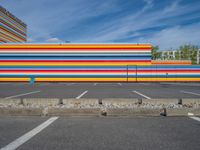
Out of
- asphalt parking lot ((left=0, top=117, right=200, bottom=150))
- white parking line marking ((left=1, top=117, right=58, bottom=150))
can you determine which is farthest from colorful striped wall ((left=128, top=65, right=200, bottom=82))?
white parking line marking ((left=1, top=117, right=58, bottom=150))

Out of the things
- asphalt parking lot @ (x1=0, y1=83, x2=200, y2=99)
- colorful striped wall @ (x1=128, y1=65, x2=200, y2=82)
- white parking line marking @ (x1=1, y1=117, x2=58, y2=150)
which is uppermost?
colorful striped wall @ (x1=128, y1=65, x2=200, y2=82)

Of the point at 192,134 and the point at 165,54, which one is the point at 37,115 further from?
the point at 165,54

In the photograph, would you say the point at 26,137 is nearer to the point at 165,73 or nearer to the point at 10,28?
the point at 165,73

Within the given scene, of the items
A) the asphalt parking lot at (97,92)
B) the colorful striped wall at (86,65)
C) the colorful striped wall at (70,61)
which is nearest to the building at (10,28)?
the colorful striped wall at (70,61)

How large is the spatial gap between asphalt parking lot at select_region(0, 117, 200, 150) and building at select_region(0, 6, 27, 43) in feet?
123

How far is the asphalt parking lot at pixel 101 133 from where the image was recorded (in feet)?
8.98

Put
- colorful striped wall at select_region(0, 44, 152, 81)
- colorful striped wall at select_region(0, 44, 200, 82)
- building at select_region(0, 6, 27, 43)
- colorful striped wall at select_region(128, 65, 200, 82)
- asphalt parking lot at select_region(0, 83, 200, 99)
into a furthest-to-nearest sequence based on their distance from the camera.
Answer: building at select_region(0, 6, 27, 43)
colorful striped wall at select_region(0, 44, 152, 81)
colorful striped wall at select_region(0, 44, 200, 82)
colorful striped wall at select_region(128, 65, 200, 82)
asphalt parking lot at select_region(0, 83, 200, 99)

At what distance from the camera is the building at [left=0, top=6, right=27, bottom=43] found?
115 ft

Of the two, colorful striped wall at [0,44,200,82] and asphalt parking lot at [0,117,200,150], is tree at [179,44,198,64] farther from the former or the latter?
asphalt parking lot at [0,117,200,150]

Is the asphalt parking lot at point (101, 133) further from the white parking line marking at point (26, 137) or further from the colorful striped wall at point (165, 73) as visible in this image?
the colorful striped wall at point (165, 73)

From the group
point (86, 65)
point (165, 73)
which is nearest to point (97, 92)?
point (86, 65)

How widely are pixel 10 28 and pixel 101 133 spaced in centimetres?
4348

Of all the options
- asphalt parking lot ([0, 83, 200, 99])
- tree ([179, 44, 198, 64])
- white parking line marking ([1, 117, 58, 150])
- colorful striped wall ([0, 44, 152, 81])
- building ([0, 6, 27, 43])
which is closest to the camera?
white parking line marking ([1, 117, 58, 150])

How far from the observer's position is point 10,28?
38.2 m
